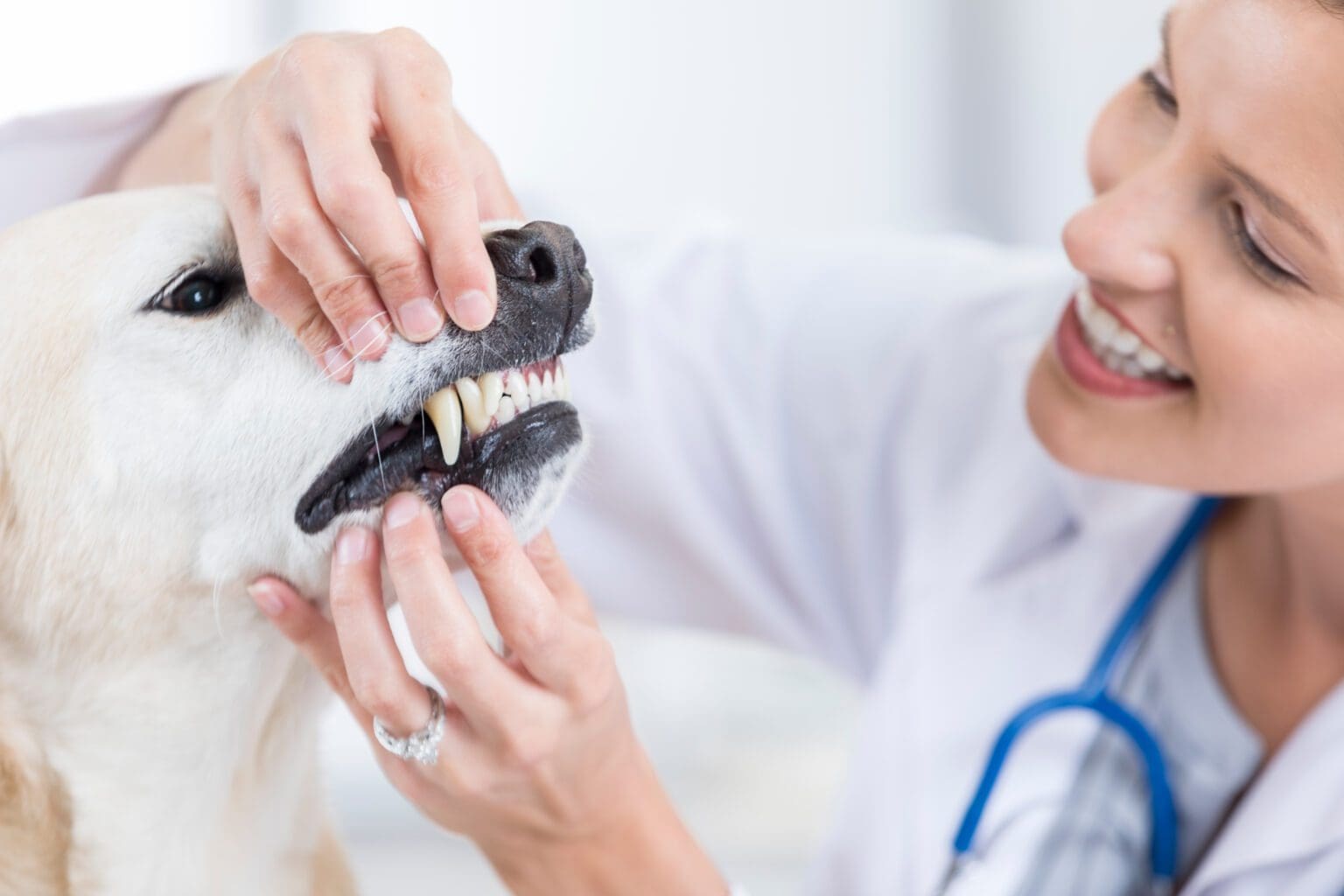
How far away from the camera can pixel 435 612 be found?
2.14ft

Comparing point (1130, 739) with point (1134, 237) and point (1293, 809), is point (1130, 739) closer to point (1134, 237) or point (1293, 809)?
point (1293, 809)

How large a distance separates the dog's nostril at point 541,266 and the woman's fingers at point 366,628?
15cm

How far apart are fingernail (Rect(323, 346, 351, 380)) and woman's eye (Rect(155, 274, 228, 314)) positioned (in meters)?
0.11

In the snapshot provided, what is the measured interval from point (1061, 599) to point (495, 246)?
613mm

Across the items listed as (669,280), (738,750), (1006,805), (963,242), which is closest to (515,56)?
(669,280)

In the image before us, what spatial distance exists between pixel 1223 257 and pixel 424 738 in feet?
1.77

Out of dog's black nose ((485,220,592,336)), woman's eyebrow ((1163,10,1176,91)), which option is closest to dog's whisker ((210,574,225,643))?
dog's black nose ((485,220,592,336))

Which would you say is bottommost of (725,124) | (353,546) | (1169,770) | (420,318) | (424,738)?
(1169,770)

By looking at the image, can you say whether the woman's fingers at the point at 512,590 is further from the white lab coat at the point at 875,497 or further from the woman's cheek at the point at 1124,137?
the woman's cheek at the point at 1124,137

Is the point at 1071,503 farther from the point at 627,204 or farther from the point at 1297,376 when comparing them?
the point at 627,204

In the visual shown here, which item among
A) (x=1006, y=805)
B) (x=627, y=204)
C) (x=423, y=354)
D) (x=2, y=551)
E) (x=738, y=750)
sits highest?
(x=423, y=354)

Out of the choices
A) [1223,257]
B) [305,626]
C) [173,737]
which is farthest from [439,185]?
[1223,257]

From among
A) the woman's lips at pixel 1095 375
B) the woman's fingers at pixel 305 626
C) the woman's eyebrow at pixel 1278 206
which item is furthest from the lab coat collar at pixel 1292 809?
the woman's fingers at pixel 305 626

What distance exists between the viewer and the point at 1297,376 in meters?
0.81
